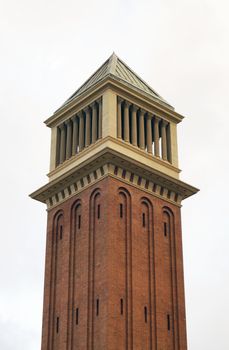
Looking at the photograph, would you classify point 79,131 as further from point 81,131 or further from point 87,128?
point 87,128

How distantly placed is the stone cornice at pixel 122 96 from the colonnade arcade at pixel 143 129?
0.52 meters

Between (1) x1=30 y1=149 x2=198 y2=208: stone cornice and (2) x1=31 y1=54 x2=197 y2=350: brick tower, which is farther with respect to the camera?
(1) x1=30 y1=149 x2=198 y2=208: stone cornice

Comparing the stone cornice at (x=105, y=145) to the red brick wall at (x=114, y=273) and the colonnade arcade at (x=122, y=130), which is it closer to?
the colonnade arcade at (x=122, y=130)

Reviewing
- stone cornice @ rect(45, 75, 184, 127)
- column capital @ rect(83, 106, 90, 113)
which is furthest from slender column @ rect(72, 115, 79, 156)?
column capital @ rect(83, 106, 90, 113)

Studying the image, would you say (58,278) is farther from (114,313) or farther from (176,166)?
(176,166)

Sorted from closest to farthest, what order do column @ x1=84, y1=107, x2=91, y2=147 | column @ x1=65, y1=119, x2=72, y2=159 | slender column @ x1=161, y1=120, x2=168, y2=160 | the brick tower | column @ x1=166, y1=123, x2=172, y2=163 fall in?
the brick tower, column @ x1=84, y1=107, x2=91, y2=147, column @ x1=65, y1=119, x2=72, y2=159, slender column @ x1=161, y1=120, x2=168, y2=160, column @ x1=166, y1=123, x2=172, y2=163

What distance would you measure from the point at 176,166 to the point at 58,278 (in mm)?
14213

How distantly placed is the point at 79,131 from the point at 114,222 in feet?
35.4

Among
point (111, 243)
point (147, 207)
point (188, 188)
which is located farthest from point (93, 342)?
point (188, 188)

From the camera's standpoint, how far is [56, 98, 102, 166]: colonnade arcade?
217 feet

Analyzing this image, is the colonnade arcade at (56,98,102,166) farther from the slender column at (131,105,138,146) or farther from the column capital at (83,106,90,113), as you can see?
the slender column at (131,105,138,146)

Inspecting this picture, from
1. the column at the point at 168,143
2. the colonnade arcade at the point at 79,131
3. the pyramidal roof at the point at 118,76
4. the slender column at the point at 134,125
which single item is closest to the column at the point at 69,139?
the colonnade arcade at the point at 79,131

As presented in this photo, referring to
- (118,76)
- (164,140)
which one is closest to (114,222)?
(164,140)

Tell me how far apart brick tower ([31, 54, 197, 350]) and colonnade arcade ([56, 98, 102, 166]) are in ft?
0.29
